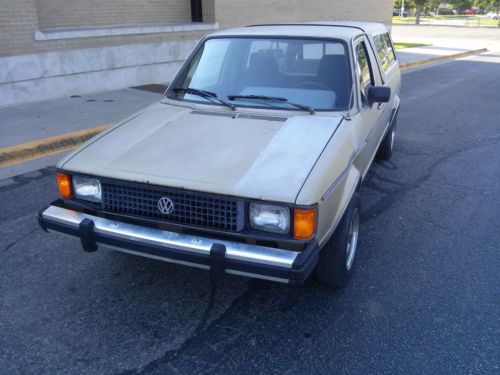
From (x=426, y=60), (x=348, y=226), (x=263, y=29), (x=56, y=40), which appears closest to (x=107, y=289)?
(x=348, y=226)

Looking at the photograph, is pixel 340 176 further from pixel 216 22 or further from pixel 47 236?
pixel 216 22

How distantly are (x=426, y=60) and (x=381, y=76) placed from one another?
1372 cm

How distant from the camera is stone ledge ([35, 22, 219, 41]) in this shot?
9.10 meters

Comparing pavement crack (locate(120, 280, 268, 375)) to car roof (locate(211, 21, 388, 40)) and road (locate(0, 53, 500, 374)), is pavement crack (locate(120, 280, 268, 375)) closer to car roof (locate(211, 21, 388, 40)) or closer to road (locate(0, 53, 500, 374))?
road (locate(0, 53, 500, 374))

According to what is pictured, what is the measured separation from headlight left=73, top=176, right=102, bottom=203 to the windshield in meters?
1.25

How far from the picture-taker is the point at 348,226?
323cm

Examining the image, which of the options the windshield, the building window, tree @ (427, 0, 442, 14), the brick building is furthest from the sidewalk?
tree @ (427, 0, 442, 14)

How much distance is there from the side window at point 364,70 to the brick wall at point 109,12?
740 centimetres

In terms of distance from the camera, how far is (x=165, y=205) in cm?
288

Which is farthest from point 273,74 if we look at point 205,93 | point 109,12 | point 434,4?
point 434,4

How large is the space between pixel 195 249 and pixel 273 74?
6.10 feet

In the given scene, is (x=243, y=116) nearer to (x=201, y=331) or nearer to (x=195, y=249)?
(x=195, y=249)

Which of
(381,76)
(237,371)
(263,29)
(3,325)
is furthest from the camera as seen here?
(381,76)

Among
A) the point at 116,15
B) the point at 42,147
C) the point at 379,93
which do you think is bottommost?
the point at 42,147
